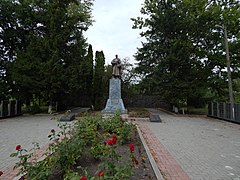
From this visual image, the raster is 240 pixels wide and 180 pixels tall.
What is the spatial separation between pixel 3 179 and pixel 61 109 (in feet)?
65.9

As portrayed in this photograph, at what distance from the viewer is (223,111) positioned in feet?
51.4

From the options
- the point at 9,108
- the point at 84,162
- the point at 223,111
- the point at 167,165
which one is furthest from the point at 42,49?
the point at 167,165

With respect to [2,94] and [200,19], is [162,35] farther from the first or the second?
[2,94]

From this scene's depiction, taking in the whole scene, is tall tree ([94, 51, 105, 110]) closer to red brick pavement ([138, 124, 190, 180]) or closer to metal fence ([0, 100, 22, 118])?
metal fence ([0, 100, 22, 118])

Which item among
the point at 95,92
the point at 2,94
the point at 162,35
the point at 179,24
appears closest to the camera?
the point at 2,94

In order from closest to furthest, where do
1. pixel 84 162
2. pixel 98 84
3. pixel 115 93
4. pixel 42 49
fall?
pixel 84 162
pixel 42 49
pixel 115 93
pixel 98 84

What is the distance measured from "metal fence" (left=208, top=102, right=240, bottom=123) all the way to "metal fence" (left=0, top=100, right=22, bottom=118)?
17.1 m

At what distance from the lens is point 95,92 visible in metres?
23.0

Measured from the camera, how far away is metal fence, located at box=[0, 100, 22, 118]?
16.0 m

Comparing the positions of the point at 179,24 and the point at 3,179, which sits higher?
the point at 179,24

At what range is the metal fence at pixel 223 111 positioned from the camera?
44.6 ft

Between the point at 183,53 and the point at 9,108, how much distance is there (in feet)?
51.2

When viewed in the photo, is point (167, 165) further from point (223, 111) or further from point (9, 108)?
point (9, 108)

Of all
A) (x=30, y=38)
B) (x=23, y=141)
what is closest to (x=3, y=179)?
(x=23, y=141)
